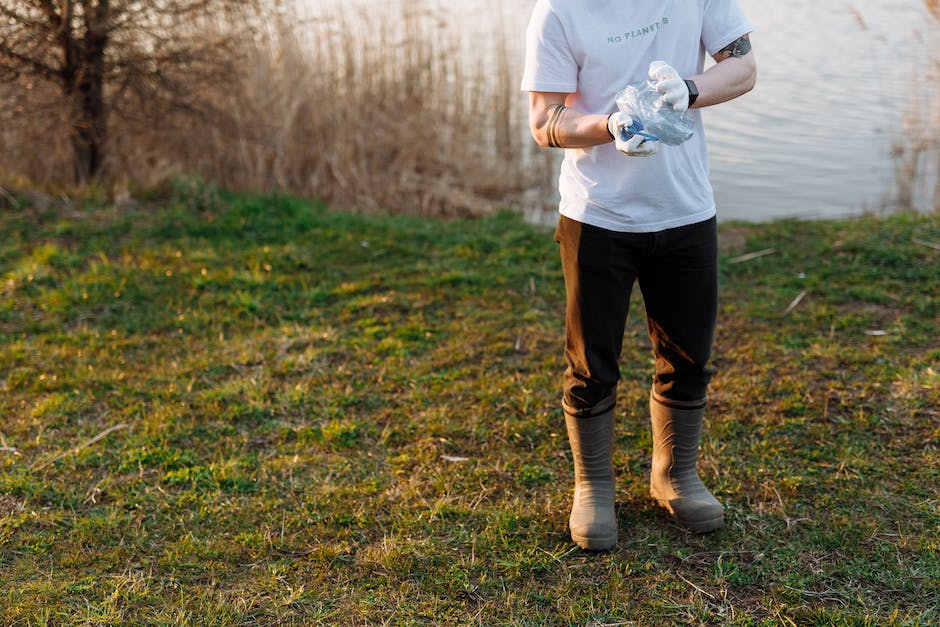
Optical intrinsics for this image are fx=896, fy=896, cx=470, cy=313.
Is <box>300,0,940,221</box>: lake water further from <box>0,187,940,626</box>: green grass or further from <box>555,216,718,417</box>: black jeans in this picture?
<box>555,216,718,417</box>: black jeans

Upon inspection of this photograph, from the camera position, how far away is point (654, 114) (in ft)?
7.39

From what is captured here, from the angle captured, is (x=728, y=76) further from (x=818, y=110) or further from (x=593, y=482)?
(x=818, y=110)

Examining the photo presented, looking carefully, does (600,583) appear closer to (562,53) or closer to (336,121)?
(562,53)

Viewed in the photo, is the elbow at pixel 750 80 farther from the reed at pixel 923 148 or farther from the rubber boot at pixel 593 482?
the reed at pixel 923 148

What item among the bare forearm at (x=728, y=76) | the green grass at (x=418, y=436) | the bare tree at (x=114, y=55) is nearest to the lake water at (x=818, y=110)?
the bare tree at (x=114, y=55)

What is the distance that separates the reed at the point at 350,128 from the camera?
6926mm

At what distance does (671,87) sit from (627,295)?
0.69 m

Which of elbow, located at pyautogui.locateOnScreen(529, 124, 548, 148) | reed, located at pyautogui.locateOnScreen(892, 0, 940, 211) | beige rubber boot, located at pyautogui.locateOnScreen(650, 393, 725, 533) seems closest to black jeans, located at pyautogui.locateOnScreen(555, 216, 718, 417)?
beige rubber boot, located at pyautogui.locateOnScreen(650, 393, 725, 533)

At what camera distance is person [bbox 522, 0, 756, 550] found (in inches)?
96.1

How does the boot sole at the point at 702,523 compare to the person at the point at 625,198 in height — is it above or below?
below

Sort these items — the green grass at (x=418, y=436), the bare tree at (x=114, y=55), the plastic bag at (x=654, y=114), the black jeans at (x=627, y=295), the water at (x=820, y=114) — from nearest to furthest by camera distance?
the plastic bag at (x=654, y=114), the black jeans at (x=627, y=295), the green grass at (x=418, y=436), the bare tree at (x=114, y=55), the water at (x=820, y=114)

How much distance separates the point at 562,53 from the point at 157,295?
3447 mm

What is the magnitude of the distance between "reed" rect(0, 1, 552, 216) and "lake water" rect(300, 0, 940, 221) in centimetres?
39

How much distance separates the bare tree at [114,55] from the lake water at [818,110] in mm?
1851
